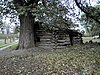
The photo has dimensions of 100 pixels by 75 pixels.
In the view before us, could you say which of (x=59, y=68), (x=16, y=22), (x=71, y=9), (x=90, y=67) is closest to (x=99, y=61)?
(x=90, y=67)

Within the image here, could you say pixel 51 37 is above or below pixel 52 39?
above

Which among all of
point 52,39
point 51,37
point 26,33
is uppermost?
point 26,33

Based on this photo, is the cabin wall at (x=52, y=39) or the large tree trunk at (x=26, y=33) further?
the cabin wall at (x=52, y=39)

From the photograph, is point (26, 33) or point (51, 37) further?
point (51, 37)

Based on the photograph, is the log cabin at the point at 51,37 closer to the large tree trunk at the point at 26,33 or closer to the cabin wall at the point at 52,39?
the cabin wall at the point at 52,39

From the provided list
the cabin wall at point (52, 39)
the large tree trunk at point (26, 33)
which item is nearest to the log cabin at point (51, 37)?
the cabin wall at point (52, 39)

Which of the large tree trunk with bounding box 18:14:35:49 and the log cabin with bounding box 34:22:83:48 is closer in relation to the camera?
the large tree trunk with bounding box 18:14:35:49

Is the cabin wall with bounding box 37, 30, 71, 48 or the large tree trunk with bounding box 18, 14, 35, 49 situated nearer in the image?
the large tree trunk with bounding box 18, 14, 35, 49

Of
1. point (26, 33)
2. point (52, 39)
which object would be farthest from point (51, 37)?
point (26, 33)

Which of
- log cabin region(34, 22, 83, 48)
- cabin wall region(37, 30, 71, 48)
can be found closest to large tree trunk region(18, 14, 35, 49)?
Result: log cabin region(34, 22, 83, 48)

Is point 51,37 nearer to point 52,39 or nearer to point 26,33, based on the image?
point 52,39

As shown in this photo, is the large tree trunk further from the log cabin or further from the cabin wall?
the cabin wall

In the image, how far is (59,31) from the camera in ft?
44.0

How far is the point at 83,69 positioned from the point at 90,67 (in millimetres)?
353
